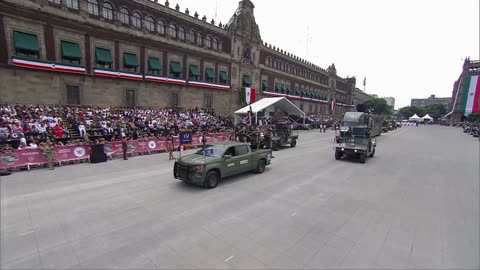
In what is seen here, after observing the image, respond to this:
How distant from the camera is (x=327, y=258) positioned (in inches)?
165

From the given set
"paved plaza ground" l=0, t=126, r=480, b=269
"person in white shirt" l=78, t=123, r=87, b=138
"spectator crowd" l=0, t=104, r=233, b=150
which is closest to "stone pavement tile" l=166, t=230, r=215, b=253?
"paved plaza ground" l=0, t=126, r=480, b=269

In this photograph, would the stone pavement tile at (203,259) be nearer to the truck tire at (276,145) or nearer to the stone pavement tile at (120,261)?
the stone pavement tile at (120,261)

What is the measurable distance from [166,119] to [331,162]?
661 inches

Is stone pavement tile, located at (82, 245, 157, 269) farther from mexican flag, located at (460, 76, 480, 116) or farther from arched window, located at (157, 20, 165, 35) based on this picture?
mexican flag, located at (460, 76, 480, 116)

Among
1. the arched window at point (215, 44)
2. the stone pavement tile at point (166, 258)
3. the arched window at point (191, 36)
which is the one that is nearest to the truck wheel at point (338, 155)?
the stone pavement tile at point (166, 258)

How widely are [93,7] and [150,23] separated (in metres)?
5.89

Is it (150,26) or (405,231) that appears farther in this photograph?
(150,26)

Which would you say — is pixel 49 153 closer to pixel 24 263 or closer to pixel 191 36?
pixel 24 263

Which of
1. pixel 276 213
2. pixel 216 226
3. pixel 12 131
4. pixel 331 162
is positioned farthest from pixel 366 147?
pixel 12 131

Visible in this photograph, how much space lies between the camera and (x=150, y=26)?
25.8m

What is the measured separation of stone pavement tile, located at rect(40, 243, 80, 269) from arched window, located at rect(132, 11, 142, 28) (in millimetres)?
26301

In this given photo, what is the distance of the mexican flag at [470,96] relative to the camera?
78375 millimetres

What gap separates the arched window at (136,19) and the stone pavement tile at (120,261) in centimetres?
2684

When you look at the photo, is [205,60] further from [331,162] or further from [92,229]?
[92,229]
